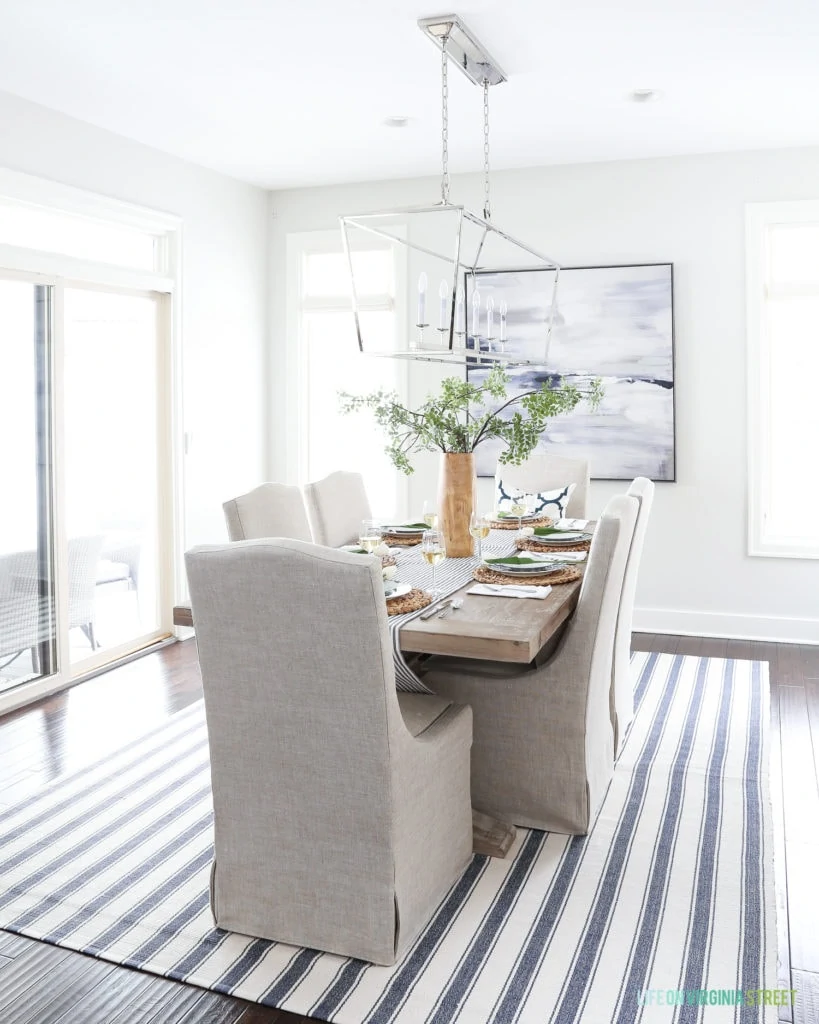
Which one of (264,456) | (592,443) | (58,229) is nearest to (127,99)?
(58,229)

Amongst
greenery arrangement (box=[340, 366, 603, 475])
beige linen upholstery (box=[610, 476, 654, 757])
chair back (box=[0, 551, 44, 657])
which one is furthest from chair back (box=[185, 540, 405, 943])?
chair back (box=[0, 551, 44, 657])

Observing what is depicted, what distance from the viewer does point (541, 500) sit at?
14.9 ft

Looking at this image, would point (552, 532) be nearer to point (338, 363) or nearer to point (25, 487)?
point (25, 487)

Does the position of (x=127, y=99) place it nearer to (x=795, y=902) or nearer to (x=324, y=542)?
(x=324, y=542)

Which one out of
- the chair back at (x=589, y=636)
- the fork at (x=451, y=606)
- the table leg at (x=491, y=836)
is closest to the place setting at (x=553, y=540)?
the chair back at (x=589, y=636)

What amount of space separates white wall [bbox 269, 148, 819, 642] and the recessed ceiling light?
1.04 m

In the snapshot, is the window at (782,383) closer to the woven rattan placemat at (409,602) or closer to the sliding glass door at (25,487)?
the woven rattan placemat at (409,602)

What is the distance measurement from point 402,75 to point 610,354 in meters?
2.08

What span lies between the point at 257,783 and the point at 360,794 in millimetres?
270

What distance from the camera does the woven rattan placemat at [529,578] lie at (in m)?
2.94

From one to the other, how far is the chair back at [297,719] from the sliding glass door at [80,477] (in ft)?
7.76

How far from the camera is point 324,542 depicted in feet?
13.2

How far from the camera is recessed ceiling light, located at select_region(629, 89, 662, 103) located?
4.09 m

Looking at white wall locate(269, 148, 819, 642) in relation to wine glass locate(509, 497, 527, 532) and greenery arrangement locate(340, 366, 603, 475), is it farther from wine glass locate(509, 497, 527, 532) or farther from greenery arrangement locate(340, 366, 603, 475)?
greenery arrangement locate(340, 366, 603, 475)
